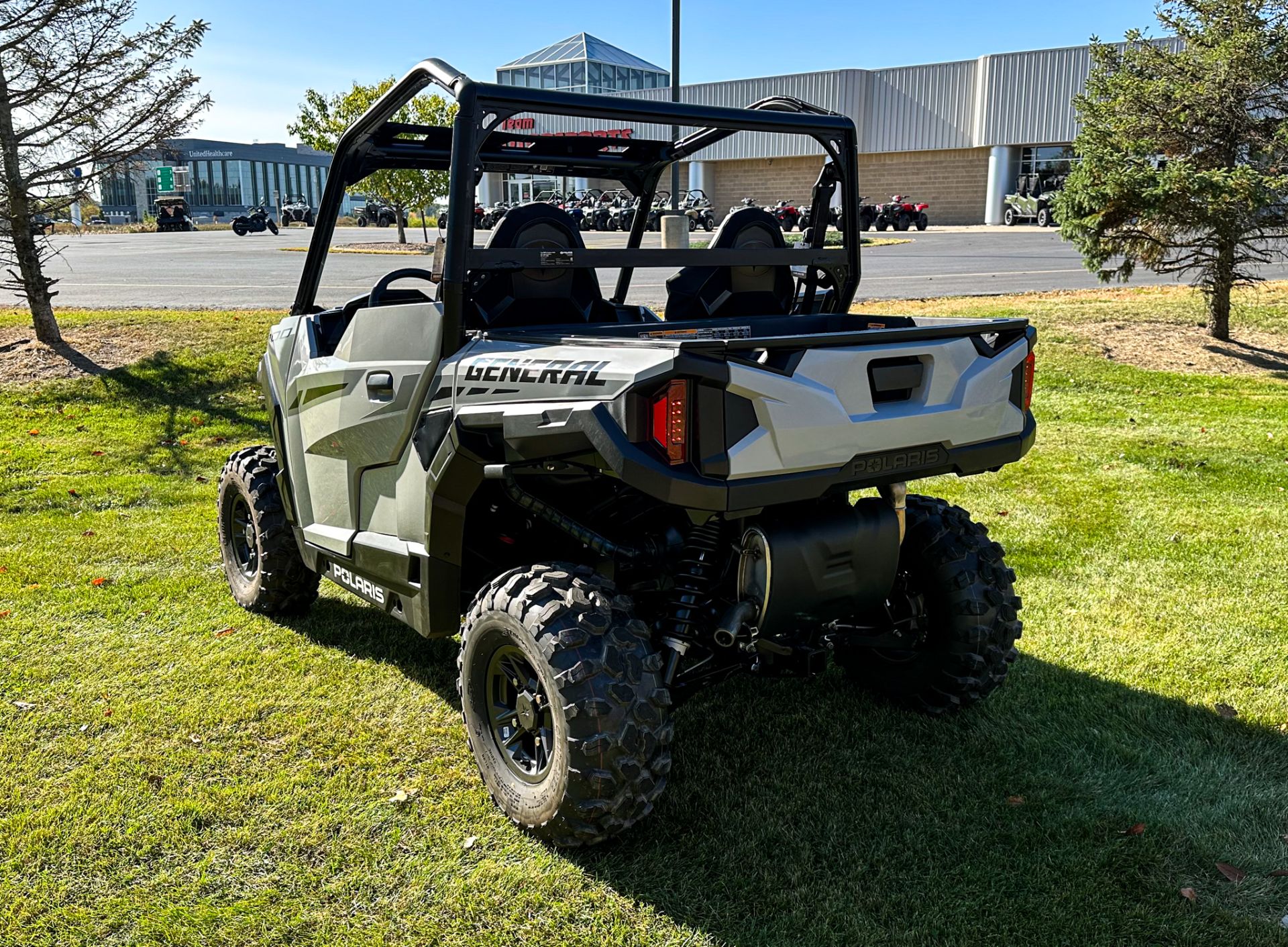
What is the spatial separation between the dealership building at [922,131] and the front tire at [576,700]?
1570 inches

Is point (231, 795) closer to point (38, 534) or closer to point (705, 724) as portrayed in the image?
point (705, 724)

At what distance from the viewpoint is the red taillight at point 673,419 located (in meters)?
2.64

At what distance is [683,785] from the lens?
3441mm

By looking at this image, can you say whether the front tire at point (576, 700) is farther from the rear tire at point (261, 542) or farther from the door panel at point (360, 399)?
the rear tire at point (261, 542)

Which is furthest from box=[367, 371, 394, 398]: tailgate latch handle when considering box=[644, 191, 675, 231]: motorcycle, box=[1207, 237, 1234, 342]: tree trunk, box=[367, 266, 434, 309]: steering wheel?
box=[644, 191, 675, 231]: motorcycle

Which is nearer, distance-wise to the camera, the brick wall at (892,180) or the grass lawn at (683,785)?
the grass lawn at (683,785)

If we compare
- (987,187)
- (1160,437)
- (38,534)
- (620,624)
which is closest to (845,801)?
(620,624)

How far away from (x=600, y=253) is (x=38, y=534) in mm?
4214

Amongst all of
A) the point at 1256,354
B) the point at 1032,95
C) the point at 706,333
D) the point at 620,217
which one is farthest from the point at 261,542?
the point at 1032,95

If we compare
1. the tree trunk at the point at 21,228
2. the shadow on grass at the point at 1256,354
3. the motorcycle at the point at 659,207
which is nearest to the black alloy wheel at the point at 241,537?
the tree trunk at the point at 21,228

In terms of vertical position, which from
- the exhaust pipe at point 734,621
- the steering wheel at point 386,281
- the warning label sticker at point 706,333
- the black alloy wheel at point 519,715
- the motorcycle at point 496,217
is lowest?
the black alloy wheel at point 519,715

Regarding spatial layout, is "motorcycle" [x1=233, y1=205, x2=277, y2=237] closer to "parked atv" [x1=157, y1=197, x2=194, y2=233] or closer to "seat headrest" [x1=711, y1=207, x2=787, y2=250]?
"parked atv" [x1=157, y1=197, x2=194, y2=233]

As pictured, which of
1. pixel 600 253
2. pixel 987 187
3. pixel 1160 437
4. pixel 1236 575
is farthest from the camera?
pixel 987 187

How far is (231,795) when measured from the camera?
3377 mm
